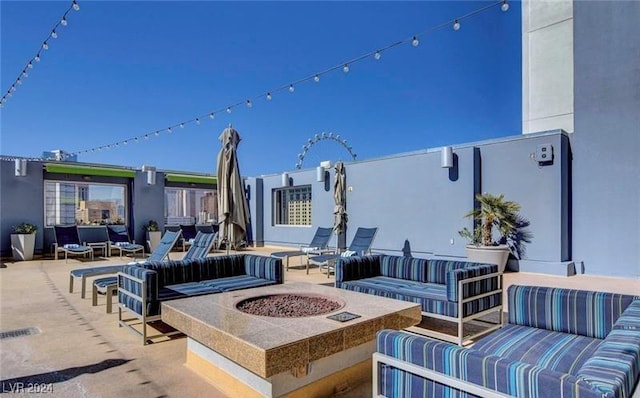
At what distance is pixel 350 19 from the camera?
29.5ft

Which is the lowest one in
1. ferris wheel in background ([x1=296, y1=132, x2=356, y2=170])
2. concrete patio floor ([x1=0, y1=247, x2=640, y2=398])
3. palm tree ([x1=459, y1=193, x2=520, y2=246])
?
concrete patio floor ([x1=0, y1=247, x2=640, y2=398])

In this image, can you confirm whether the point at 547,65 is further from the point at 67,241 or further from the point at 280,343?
the point at 67,241

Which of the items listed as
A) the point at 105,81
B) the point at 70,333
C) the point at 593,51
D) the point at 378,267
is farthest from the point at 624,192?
the point at 105,81

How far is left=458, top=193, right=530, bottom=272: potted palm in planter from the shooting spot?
7602 mm

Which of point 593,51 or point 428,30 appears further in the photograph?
point 593,51

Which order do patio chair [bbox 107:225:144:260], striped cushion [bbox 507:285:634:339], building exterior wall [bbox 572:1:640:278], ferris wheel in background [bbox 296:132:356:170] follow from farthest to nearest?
ferris wheel in background [bbox 296:132:356:170] < patio chair [bbox 107:225:144:260] < building exterior wall [bbox 572:1:640:278] < striped cushion [bbox 507:285:634:339]

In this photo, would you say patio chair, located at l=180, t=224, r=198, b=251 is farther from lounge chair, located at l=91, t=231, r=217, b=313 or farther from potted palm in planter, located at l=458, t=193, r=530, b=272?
potted palm in planter, located at l=458, t=193, r=530, b=272

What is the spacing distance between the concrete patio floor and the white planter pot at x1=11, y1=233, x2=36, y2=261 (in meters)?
5.33

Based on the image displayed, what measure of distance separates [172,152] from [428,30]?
10766 mm

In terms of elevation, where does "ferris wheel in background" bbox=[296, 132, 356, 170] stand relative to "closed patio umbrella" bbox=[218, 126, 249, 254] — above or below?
above

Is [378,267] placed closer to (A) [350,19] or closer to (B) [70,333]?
(B) [70,333]

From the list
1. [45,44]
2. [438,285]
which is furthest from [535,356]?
[45,44]

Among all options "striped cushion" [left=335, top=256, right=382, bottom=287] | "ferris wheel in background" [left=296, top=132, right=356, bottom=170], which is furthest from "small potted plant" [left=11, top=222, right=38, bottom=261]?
"ferris wheel in background" [left=296, top=132, right=356, bottom=170]

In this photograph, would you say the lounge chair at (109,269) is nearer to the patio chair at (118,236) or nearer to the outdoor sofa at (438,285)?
the outdoor sofa at (438,285)
